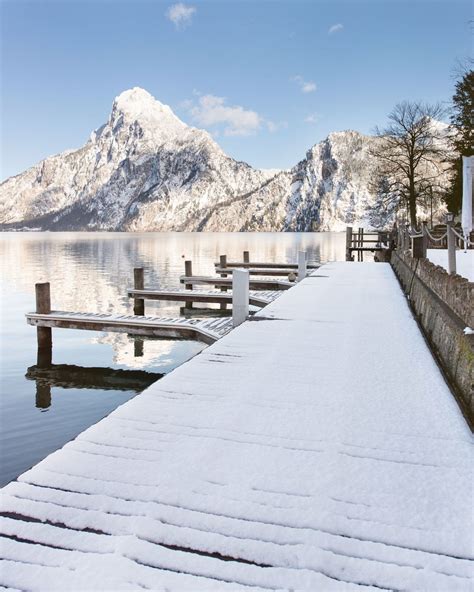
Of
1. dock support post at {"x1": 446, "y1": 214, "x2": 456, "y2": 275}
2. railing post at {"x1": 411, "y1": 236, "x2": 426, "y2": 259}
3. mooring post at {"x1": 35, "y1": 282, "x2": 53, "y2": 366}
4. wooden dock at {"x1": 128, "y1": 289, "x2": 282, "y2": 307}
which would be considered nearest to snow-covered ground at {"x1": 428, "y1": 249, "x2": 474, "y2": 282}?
railing post at {"x1": 411, "y1": 236, "x2": 426, "y2": 259}

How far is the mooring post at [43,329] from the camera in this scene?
16.3 m

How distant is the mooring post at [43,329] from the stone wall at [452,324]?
11.9 meters

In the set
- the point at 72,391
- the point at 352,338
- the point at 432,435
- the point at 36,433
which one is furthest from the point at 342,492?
the point at 72,391

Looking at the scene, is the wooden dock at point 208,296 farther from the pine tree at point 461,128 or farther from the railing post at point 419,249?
the pine tree at point 461,128

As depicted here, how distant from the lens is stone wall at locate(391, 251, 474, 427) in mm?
5547

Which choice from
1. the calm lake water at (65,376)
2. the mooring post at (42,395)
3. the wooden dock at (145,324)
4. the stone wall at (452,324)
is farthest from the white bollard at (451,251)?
the mooring post at (42,395)

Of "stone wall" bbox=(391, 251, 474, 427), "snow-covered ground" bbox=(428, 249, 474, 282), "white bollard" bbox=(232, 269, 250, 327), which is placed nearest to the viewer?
"stone wall" bbox=(391, 251, 474, 427)

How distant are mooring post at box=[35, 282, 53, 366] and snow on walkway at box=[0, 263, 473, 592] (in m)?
11.9

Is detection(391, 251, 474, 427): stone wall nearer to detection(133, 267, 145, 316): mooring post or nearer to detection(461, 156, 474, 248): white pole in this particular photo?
detection(461, 156, 474, 248): white pole

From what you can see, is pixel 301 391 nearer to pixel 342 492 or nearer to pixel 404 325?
pixel 342 492

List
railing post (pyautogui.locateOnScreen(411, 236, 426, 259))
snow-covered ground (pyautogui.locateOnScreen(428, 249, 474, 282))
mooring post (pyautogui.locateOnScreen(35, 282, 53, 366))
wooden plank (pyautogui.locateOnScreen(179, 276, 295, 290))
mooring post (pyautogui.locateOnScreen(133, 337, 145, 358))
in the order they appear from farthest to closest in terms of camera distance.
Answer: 1. wooden plank (pyautogui.locateOnScreen(179, 276, 295, 290))
2. mooring post (pyautogui.locateOnScreen(133, 337, 145, 358))
3. mooring post (pyautogui.locateOnScreen(35, 282, 53, 366))
4. railing post (pyautogui.locateOnScreen(411, 236, 426, 259))
5. snow-covered ground (pyautogui.locateOnScreen(428, 249, 474, 282))

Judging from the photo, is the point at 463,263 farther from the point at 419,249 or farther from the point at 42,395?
the point at 42,395

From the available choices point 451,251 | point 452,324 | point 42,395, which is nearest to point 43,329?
point 42,395

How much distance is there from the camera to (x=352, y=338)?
8.09 m
